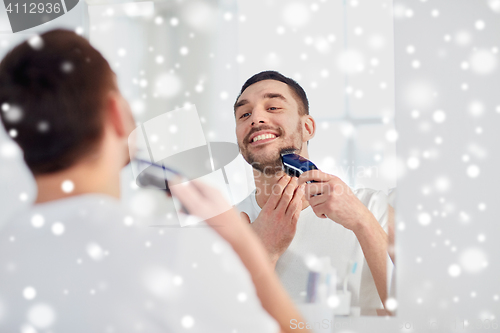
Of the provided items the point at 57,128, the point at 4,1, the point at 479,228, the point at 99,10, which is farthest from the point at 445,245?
the point at 4,1

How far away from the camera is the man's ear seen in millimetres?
693

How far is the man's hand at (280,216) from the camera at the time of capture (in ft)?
2.26

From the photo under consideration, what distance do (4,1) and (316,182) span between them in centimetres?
78

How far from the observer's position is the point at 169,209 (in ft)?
2.25

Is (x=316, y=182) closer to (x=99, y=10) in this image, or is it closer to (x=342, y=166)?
(x=342, y=166)

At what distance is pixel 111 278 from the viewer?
0.55m

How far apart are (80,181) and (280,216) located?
0.36 m

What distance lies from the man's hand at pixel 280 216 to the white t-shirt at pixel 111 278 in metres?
0.12
